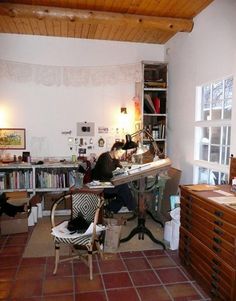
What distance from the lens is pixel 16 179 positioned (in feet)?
15.6

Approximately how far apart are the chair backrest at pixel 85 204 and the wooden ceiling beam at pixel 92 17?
260 centimetres

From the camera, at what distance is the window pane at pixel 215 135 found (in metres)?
3.73

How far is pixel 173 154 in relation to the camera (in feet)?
16.6

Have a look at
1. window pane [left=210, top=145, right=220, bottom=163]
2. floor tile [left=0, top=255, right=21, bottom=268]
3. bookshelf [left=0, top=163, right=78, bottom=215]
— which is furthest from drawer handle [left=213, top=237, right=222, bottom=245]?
bookshelf [left=0, top=163, right=78, bottom=215]

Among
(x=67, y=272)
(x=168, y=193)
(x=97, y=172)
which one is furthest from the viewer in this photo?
(x=168, y=193)

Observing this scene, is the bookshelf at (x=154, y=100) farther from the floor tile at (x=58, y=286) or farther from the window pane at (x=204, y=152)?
the floor tile at (x=58, y=286)

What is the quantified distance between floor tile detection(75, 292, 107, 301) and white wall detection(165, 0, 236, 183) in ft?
6.98

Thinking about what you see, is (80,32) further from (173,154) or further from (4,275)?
(4,275)

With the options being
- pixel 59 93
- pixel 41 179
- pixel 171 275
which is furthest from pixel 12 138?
pixel 171 275

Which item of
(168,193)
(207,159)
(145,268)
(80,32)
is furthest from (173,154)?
(80,32)

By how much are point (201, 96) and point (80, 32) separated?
2.43 metres

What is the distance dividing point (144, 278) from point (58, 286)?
35.3 inches

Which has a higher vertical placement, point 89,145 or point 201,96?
point 201,96

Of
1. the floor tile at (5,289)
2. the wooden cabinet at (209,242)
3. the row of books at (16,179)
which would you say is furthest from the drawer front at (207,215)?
the row of books at (16,179)
